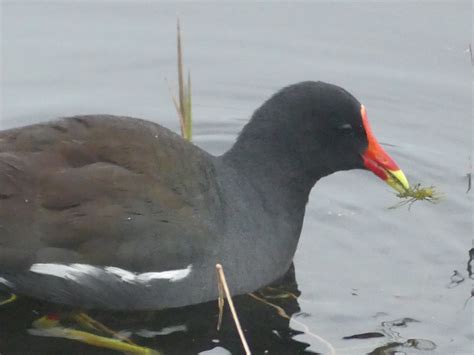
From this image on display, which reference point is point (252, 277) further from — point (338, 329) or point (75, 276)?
point (75, 276)

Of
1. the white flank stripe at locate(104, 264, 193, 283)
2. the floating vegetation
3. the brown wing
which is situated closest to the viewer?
the brown wing

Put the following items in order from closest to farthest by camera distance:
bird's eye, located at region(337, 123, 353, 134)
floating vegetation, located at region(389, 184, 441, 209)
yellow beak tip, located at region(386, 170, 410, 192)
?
1. bird's eye, located at region(337, 123, 353, 134)
2. yellow beak tip, located at region(386, 170, 410, 192)
3. floating vegetation, located at region(389, 184, 441, 209)

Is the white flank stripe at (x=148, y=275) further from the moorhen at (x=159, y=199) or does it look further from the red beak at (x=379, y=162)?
the red beak at (x=379, y=162)

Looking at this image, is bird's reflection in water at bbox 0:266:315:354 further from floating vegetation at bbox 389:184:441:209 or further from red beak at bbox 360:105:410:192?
floating vegetation at bbox 389:184:441:209

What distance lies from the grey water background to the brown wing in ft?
3.46

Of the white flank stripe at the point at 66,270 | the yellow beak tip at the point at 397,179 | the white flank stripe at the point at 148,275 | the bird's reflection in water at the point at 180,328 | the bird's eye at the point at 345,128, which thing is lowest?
the bird's reflection in water at the point at 180,328

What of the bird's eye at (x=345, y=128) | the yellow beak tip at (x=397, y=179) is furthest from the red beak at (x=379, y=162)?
the bird's eye at (x=345, y=128)

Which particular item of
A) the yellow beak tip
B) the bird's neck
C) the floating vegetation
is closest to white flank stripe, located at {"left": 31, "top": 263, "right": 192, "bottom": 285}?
the bird's neck

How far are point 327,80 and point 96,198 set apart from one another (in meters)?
3.45

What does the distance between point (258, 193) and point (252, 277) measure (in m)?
0.52

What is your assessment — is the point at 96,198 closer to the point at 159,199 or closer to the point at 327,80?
the point at 159,199

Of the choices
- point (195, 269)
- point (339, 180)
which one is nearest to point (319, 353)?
point (195, 269)

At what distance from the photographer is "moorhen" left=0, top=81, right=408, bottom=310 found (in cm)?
683

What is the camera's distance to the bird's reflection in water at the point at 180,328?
7082mm
